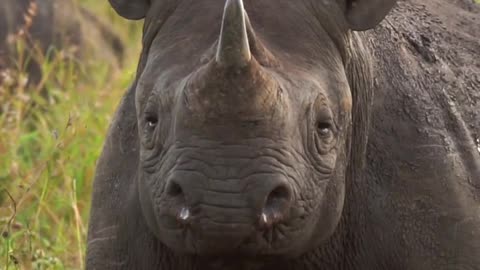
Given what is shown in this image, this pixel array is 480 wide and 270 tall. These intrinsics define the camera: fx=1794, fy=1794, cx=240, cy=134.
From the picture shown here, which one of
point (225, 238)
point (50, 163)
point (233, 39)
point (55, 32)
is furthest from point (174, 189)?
point (55, 32)

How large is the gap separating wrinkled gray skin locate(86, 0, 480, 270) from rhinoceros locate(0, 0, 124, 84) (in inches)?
199

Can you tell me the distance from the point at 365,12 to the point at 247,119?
2.68ft

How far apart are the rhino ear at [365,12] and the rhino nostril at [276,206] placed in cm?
79

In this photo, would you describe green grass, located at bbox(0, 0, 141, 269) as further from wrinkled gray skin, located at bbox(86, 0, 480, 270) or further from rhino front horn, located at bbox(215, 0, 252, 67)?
rhino front horn, located at bbox(215, 0, 252, 67)

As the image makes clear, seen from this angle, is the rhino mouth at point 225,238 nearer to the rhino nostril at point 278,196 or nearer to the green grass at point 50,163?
the rhino nostril at point 278,196

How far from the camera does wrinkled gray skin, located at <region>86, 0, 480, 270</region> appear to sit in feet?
15.3

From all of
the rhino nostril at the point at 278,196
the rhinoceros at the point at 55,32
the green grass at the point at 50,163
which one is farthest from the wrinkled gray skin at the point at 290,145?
the rhinoceros at the point at 55,32

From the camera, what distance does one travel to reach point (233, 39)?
15.1 ft

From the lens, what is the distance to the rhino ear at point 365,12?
532cm

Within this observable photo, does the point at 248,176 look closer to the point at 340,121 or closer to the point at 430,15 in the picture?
the point at 340,121

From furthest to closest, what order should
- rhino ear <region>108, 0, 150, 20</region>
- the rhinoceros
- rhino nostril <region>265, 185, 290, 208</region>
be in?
1. the rhinoceros
2. rhino ear <region>108, 0, 150, 20</region>
3. rhino nostril <region>265, 185, 290, 208</region>

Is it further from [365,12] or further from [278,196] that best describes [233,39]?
[365,12]

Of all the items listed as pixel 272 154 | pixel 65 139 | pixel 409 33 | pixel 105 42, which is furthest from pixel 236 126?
pixel 105 42

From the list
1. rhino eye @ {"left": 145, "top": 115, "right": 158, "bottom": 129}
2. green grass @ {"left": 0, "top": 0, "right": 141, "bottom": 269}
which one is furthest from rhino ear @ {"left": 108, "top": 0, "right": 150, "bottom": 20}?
green grass @ {"left": 0, "top": 0, "right": 141, "bottom": 269}
